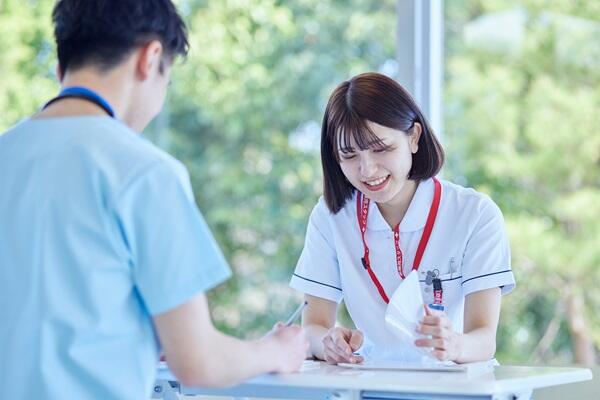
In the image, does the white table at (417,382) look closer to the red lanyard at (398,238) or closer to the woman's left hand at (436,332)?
the woman's left hand at (436,332)

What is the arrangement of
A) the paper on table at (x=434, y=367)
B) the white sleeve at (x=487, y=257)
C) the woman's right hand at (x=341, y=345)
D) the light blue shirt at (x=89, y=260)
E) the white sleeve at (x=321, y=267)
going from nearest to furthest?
the light blue shirt at (x=89, y=260)
the paper on table at (x=434, y=367)
the woman's right hand at (x=341, y=345)
the white sleeve at (x=487, y=257)
the white sleeve at (x=321, y=267)

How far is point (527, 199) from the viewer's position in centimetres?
444

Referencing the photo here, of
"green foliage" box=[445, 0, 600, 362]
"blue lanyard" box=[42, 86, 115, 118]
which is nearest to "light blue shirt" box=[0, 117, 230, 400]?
"blue lanyard" box=[42, 86, 115, 118]

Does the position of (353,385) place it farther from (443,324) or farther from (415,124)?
(415,124)

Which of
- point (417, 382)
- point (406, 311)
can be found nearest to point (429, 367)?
point (406, 311)

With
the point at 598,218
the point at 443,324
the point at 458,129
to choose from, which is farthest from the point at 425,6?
the point at 443,324

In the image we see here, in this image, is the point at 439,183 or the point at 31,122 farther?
the point at 439,183

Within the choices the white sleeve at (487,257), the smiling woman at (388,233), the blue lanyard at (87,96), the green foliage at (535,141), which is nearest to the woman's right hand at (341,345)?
the smiling woman at (388,233)

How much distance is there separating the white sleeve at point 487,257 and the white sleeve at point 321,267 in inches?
12.7

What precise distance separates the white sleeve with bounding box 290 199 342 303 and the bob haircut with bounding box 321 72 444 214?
6cm

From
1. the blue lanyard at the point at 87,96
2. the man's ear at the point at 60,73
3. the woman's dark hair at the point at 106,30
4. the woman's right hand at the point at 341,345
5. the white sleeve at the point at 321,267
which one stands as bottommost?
the woman's right hand at the point at 341,345

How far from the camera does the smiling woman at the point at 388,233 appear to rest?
90.0 inches

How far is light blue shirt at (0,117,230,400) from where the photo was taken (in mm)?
1455

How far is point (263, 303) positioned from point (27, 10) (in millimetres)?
1948
